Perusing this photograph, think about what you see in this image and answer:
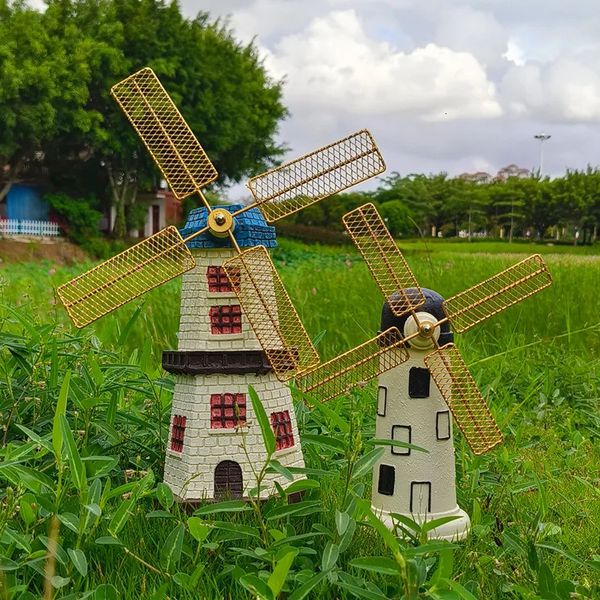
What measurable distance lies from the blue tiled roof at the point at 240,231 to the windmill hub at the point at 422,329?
0.55 m

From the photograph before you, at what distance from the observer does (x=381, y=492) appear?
244cm

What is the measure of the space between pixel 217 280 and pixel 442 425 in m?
0.86

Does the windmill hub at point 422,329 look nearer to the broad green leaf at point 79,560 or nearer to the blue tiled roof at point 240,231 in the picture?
the blue tiled roof at point 240,231

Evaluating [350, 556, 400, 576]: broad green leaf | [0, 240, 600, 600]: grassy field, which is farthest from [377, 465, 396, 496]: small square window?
[350, 556, 400, 576]: broad green leaf

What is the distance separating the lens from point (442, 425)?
2.42 meters

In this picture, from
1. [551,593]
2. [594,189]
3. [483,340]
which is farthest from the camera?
[594,189]

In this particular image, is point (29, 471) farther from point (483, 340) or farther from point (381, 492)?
point (483, 340)

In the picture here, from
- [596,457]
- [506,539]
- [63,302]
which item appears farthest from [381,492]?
[596,457]

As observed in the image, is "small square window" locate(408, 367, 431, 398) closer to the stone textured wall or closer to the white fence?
the stone textured wall

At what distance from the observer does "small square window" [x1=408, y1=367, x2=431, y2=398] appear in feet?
7.84

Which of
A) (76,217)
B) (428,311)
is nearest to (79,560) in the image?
(428,311)

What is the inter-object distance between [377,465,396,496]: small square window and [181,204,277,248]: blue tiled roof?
2.71ft

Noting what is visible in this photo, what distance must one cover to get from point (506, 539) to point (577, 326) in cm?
414

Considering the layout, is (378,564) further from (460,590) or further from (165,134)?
(165,134)
